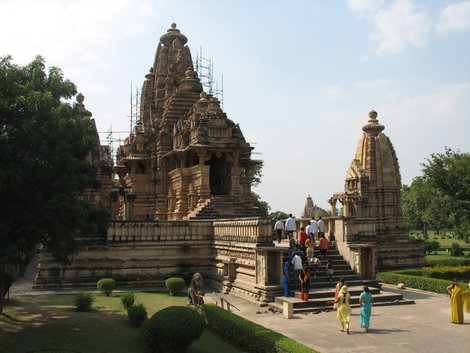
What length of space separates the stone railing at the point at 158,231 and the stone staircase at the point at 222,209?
11.0 ft

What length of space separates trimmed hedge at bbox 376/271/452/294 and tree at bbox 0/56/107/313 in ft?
44.3

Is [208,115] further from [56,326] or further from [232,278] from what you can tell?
[56,326]

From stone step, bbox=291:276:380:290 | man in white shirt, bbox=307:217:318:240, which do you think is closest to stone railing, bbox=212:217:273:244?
stone step, bbox=291:276:380:290

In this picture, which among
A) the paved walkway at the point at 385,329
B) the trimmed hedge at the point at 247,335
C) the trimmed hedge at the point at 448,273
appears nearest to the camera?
the trimmed hedge at the point at 247,335

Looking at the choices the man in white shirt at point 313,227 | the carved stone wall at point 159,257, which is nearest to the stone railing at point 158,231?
the carved stone wall at point 159,257

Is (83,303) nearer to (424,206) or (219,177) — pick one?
(219,177)

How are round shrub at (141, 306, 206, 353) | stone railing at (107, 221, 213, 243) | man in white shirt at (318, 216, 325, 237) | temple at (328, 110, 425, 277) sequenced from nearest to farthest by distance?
round shrub at (141, 306, 206, 353) → man in white shirt at (318, 216, 325, 237) → stone railing at (107, 221, 213, 243) → temple at (328, 110, 425, 277)

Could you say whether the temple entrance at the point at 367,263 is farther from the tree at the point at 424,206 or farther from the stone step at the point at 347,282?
the tree at the point at 424,206

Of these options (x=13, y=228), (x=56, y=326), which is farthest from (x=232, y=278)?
(x=13, y=228)

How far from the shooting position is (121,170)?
38.3 m

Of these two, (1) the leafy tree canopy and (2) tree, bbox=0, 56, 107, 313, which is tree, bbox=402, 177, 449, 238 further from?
(2) tree, bbox=0, 56, 107, 313

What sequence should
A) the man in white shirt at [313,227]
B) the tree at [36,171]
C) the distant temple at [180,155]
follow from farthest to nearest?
1. the distant temple at [180,155]
2. the man in white shirt at [313,227]
3. the tree at [36,171]

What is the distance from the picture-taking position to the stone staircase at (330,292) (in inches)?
595

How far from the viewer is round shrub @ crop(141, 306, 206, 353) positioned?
10.5m
